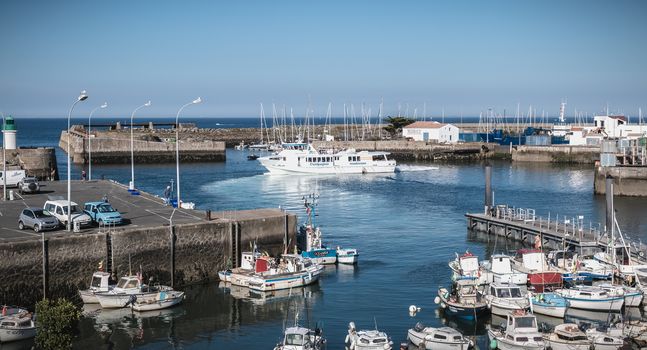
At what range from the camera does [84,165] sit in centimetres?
10562

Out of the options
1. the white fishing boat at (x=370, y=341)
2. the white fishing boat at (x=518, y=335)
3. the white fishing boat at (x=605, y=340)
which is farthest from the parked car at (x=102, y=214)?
the white fishing boat at (x=605, y=340)

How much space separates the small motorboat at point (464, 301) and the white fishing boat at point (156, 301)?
10.9 meters

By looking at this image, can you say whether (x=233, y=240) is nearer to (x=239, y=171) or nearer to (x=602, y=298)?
(x=602, y=298)

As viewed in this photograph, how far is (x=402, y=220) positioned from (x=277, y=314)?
26.1 meters

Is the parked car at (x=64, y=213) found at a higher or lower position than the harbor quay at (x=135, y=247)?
higher

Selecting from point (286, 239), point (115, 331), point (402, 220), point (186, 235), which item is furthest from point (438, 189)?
point (115, 331)

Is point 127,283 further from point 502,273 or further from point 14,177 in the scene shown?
point 14,177

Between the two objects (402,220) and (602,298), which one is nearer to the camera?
(602,298)

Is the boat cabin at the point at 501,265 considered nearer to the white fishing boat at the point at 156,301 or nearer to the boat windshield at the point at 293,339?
the boat windshield at the point at 293,339

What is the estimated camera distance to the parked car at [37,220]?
35094mm

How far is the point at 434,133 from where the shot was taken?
5256 inches

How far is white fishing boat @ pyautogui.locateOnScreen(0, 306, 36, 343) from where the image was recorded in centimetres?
2845

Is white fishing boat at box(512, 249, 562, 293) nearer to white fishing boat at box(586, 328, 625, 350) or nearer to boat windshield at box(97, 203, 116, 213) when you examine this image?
white fishing boat at box(586, 328, 625, 350)

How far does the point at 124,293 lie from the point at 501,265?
1671 centimetres
